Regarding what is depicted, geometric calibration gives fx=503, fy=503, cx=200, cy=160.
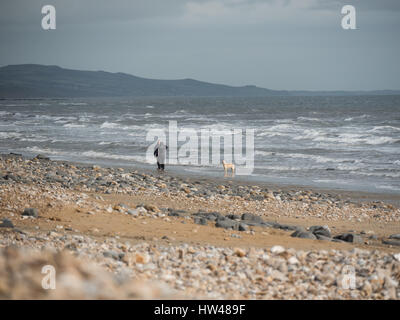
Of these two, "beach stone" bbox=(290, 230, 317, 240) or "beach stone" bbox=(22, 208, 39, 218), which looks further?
"beach stone" bbox=(290, 230, 317, 240)

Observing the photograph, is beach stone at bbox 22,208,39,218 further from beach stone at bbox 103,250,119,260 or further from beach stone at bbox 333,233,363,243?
beach stone at bbox 333,233,363,243

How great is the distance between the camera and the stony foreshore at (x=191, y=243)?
4.76 metres

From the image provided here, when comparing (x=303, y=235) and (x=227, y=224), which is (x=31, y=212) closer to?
(x=227, y=224)

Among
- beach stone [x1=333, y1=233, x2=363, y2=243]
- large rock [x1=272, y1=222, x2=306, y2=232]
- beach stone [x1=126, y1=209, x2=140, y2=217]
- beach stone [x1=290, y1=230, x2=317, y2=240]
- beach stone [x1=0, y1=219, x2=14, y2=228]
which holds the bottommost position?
beach stone [x1=333, y1=233, x2=363, y2=243]

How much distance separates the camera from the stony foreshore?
4762 millimetres

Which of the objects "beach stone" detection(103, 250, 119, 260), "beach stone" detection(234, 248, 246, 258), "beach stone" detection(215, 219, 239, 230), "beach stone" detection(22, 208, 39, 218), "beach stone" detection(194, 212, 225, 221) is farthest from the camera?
"beach stone" detection(194, 212, 225, 221)

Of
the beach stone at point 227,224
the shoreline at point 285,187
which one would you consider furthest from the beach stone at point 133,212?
the shoreline at point 285,187

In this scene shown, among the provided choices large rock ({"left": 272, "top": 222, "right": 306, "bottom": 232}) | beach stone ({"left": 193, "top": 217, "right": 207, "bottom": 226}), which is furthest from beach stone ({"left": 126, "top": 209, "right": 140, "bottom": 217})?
large rock ({"left": 272, "top": 222, "right": 306, "bottom": 232})

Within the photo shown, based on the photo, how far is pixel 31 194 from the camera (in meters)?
10.5

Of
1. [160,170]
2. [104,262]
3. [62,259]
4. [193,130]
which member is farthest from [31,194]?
[193,130]

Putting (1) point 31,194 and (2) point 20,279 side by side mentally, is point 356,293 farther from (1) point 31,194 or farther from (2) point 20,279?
(1) point 31,194

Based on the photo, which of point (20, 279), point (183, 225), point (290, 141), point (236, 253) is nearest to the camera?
point (20, 279)

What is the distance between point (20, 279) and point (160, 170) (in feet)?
52.5

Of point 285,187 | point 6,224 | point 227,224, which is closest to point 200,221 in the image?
point 227,224
